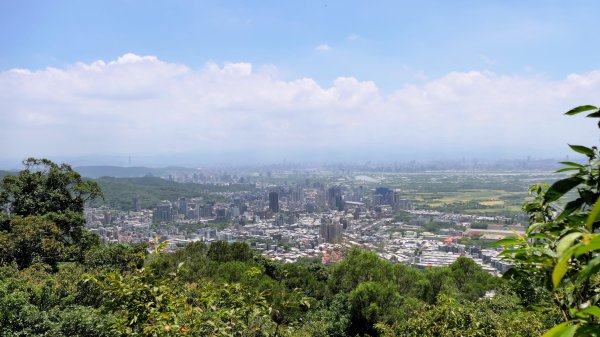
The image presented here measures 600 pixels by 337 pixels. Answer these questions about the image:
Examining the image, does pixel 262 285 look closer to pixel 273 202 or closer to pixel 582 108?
pixel 582 108

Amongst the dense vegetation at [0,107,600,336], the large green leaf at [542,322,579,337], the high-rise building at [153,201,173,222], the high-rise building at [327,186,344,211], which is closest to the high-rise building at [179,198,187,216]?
the high-rise building at [153,201,173,222]

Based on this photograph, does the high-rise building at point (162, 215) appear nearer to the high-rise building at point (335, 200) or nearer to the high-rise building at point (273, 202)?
the high-rise building at point (273, 202)

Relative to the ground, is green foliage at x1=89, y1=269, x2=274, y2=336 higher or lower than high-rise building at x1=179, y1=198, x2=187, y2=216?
higher

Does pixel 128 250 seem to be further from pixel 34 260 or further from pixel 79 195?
pixel 79 195

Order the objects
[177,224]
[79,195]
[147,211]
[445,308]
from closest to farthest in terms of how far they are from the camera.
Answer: [445,308] → [79,195] → [177,224] → [147,211]

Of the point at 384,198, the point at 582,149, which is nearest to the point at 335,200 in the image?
the point at 384,198

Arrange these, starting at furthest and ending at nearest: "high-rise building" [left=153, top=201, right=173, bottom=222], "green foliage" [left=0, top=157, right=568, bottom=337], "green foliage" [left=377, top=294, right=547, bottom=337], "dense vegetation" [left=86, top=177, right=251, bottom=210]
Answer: "dense vegetation" [left=86, top=177, right=251, bottom=210], "high-rise building" [left=153, top=201, right=173, bottom=222], "green foliage" [left=377, top=294, right=547, bottom=337], "green foliage" [left=0, top=157, right=568, bottom=337]

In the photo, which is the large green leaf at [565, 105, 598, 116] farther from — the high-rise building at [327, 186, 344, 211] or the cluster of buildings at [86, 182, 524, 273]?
the high-rise building at [327, 186, 344, 211]

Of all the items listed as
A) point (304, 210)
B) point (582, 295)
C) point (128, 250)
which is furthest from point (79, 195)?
point (304, 210)
